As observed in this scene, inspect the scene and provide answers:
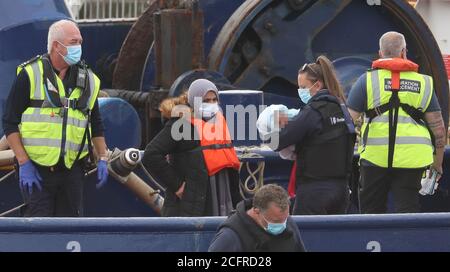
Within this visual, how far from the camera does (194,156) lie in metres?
8.73

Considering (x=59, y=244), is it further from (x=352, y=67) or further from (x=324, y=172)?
(x=352, y=67)

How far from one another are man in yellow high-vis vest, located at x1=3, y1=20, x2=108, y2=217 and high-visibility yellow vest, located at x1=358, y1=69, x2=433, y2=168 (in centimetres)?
179

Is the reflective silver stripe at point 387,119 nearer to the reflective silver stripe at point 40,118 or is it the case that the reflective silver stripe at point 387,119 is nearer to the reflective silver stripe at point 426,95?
the reflective silver stripe at point 426,95

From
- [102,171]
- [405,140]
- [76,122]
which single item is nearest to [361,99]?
[405,140]

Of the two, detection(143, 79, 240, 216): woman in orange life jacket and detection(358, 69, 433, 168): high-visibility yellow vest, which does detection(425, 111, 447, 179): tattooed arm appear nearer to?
detection(358, 69, 433, 168): high-visibility yellow vest

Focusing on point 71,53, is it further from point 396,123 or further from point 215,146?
point 396,123

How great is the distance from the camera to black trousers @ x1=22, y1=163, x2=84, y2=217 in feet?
28.6

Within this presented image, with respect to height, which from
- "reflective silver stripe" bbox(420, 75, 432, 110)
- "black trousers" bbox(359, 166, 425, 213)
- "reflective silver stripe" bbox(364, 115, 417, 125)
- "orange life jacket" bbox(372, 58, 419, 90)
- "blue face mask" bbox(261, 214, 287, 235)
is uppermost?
"orange life jacket" bbox(372, 58, 419, 90)

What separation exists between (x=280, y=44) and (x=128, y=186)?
2.17 m

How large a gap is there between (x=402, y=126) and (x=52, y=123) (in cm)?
218

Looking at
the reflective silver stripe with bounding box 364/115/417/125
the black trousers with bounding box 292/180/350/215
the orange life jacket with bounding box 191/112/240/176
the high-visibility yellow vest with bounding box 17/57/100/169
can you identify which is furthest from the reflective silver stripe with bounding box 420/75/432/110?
the high-visibility yellow vest with bounding box 17/57/100/169

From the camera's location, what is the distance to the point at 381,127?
363 inches

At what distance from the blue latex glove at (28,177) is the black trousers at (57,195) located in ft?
0.11
